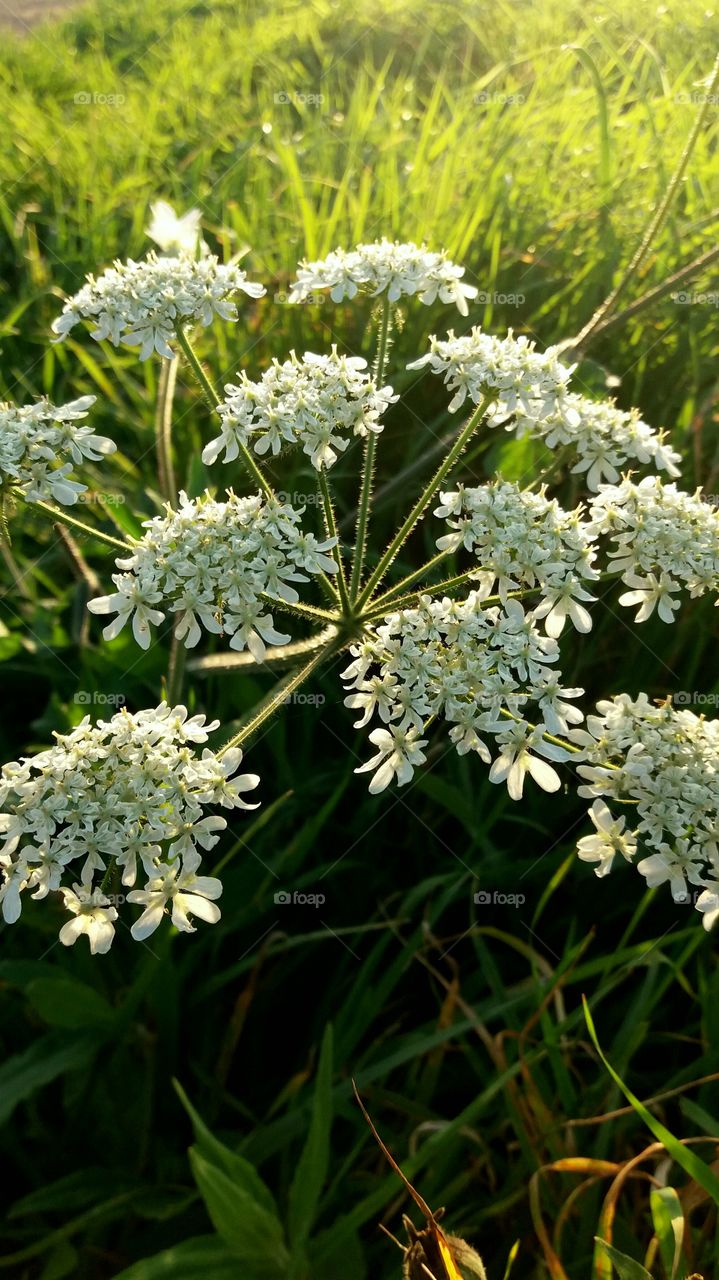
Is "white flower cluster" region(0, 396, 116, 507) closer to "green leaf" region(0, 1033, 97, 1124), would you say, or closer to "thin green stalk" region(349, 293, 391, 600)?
"thin green stalk" region(349, 293, 391, 600)

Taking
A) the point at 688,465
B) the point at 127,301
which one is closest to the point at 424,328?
the point at 688,465

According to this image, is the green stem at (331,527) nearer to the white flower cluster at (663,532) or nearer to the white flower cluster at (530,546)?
the white flower cluster at (530,546)

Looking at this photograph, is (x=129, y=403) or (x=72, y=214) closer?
(x=129, y=403)

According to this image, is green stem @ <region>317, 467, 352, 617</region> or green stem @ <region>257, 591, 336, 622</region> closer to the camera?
green stem @ <region>257, 591, 336, 622</region>

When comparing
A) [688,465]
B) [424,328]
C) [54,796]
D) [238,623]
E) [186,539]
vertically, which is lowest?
[54,796]

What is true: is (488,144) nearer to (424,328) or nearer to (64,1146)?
(424,328)

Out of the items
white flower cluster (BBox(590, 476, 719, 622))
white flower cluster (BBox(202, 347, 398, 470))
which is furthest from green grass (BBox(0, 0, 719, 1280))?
white flower cluster (BBox(590, 476, 719, 622))

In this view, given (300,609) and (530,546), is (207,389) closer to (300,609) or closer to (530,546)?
(300,609)
